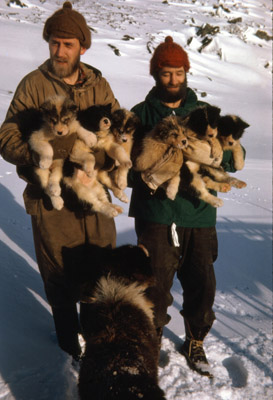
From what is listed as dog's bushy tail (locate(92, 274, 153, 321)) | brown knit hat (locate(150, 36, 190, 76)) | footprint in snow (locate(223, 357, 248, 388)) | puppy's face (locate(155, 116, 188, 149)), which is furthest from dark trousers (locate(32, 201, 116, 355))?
footprint in snow (locate(223, 357, 248, 388))

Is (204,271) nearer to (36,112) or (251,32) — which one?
(36,112)

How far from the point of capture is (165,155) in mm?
2891

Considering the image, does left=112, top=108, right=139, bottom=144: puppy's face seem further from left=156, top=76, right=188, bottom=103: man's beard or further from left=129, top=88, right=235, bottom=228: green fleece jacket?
left=156, top=76, right=188, bottom=103: man's beard

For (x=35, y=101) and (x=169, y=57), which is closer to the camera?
(x=35, y=101)

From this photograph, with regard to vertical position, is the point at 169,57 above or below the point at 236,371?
above

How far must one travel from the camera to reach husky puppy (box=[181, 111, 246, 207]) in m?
2.89

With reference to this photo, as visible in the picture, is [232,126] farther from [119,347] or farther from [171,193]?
[119,347]

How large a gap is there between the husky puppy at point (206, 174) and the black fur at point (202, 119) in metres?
0.01

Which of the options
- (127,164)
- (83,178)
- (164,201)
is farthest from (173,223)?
(83,178)

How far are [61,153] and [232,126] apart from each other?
4.49 ft

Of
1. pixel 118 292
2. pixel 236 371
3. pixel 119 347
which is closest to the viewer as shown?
pixel 119 347

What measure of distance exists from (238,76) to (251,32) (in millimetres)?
6597

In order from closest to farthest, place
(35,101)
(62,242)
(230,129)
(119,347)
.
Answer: (119,347), (35,101), (62,242), (230,129)

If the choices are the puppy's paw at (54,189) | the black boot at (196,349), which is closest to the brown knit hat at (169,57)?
the puppy's paw at (54,189)
